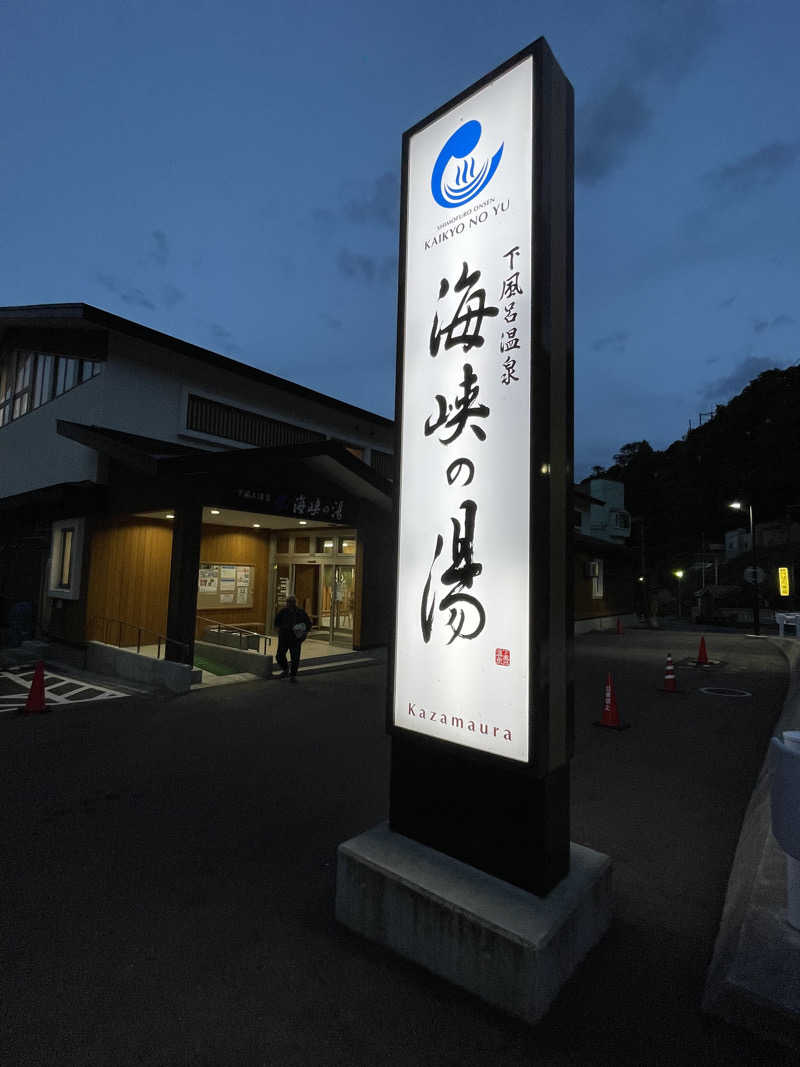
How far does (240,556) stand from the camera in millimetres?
15891

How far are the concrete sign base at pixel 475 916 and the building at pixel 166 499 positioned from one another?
8.32 meters

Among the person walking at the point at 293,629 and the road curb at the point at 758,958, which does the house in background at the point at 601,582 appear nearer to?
the person walking at the point at 293,629

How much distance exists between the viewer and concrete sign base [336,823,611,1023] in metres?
2.65

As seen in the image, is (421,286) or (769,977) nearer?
(769,977)

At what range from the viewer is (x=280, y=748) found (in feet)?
23.1

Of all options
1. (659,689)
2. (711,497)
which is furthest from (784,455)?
(659,689)

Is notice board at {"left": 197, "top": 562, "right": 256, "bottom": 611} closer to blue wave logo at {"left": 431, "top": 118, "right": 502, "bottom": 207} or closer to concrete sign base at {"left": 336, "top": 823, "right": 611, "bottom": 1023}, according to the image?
concrete sign base at {"left": 336, "top": 823, "right": 611, "bottom": 1023}

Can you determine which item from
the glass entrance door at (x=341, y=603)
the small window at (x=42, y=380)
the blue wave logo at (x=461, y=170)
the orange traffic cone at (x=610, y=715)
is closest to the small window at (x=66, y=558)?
the small window at (x=42, y=380)

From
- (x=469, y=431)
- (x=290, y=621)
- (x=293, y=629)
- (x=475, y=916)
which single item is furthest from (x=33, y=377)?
(x=475, y=916)

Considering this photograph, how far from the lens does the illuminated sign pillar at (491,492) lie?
3.00 metres

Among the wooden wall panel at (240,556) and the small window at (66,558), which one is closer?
the small window at (66,558)

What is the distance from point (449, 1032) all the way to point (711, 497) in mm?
60761

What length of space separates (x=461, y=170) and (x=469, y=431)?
1.83 meters

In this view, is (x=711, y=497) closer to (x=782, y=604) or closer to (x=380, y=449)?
(x=782, y=604)
